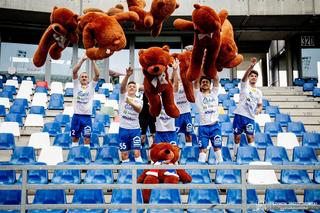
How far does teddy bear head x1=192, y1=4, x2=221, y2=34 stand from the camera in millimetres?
1985

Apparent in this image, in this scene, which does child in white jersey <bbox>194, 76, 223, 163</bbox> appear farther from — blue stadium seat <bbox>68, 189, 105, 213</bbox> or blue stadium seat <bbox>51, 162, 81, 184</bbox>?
blue stadium seat <bbox>51, 162, 81, 184</bbox>

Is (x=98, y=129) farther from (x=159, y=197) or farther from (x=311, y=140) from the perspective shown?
(x=311, y=140)

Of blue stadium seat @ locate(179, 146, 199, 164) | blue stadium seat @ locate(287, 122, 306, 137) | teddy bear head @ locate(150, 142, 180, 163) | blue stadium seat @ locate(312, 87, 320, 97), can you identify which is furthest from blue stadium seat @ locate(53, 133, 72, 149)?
blue stadium seat @ locate(312, 87, 320, 97)

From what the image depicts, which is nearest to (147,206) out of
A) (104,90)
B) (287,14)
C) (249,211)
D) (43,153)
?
(249,211)

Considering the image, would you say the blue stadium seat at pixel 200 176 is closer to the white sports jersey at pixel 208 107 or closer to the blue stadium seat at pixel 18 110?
the white sports jersey at pixel 208 107

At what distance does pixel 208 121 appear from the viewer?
14.4 ft

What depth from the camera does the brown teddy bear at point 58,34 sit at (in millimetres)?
2098

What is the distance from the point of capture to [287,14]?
10.7 m

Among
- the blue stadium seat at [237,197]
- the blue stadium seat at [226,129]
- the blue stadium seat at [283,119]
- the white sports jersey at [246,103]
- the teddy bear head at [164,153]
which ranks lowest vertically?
the blue stadium seat at [237,197]

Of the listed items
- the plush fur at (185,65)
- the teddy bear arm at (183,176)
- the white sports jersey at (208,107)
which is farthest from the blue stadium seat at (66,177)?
the plush fur at (185,65)

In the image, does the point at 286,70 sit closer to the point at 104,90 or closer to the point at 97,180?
the point at 104,90

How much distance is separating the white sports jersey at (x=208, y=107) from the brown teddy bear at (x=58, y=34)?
245cm

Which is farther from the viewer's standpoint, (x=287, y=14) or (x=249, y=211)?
(x=287, y=14)

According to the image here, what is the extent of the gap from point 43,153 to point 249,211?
2.90m
